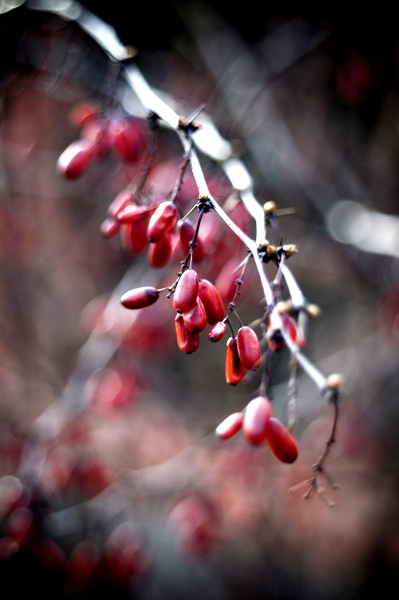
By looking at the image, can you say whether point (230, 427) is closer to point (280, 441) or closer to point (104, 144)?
point (280, 441)

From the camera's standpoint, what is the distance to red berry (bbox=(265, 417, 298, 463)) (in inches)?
30.5

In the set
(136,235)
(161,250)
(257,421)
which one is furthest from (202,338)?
(257,421)

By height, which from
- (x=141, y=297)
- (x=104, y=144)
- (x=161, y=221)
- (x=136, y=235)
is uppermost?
(x=104, y=144)

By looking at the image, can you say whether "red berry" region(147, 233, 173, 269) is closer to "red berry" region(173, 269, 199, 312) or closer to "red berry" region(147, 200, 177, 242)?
"red berry" region(147, 200, 177, 242)

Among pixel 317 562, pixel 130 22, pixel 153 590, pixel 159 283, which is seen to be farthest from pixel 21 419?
pixel 130 22

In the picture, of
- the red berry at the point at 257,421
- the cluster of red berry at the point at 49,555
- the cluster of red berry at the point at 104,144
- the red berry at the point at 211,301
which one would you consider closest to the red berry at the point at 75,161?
the cluster of red berry at the point at 104,144

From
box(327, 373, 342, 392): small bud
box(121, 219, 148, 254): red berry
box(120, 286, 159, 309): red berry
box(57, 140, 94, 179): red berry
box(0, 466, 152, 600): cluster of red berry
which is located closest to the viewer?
box(327, 373, 342, 392): small bud

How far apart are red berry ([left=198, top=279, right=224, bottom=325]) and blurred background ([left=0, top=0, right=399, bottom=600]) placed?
742 millimetres

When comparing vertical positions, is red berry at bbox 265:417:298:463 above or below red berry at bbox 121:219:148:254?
below

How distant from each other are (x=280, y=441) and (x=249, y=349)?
7.0 inches

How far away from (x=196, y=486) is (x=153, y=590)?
1.17 meters

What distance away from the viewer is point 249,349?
0.75 meters

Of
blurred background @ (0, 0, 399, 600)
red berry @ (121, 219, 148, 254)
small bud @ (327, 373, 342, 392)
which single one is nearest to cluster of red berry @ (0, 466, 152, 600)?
blurred background @ (0, 0, 399, 600)

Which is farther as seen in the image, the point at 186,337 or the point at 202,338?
the point at 202,338
